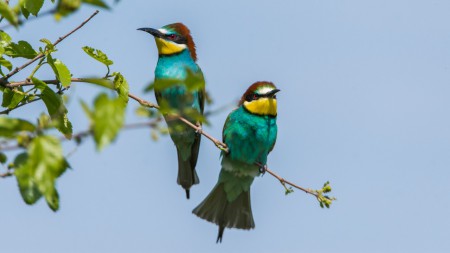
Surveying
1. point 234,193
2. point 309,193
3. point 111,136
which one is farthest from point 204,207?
Answer: point 111,136

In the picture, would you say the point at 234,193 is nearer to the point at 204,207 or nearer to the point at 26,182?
the point at 204,207

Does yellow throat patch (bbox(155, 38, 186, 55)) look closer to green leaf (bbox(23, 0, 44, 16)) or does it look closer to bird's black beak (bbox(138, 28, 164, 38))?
bird's black beak (bbox(138, 28, 164, 38))

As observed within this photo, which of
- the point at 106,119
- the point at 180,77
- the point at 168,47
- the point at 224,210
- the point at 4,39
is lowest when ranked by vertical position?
the point at 224,210

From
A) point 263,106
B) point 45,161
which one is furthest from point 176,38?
point 45,161

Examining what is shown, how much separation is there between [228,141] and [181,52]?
95 cm

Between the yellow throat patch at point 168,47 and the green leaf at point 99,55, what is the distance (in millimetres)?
2648

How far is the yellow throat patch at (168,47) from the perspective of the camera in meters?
6.03

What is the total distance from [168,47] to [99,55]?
270 cm

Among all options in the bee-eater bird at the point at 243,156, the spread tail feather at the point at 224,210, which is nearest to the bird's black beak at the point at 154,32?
the bee-eater bird at the point at 243,156

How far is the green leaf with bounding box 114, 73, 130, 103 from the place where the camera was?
10.7 feet

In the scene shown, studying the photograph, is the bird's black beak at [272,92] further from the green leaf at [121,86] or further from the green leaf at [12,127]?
the green leaf at [12,127]

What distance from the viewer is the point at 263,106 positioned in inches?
216

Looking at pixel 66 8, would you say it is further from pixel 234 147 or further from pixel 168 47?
pixel 168 47

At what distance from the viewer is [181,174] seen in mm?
5777
